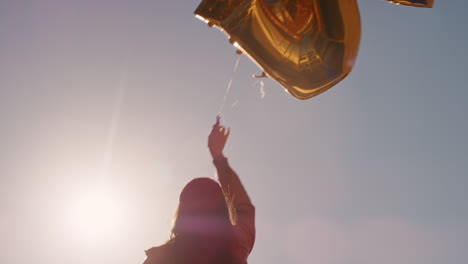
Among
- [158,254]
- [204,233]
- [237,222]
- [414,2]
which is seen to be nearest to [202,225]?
[204,233]

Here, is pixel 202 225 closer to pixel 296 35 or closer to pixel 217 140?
pixel 217 140

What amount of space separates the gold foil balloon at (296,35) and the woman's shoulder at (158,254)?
2295 mm

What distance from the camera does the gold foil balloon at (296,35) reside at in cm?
395

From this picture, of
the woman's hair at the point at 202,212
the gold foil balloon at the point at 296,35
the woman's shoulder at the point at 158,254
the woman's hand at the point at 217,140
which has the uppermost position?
the gold foil balloon at the point at 296,35

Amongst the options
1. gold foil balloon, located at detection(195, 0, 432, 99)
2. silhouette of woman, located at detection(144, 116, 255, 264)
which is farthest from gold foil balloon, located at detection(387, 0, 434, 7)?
silhouette of woman, located at detection(144, 116, 255, 264)

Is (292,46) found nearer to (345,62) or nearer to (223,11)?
(345,62)

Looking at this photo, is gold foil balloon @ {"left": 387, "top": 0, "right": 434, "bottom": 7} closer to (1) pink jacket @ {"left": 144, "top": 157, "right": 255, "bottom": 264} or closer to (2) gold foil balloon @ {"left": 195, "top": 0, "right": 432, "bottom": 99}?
(2) gold foil balloon @ {"left": 195, "top": 0, "right": 432, "bottom": 99}

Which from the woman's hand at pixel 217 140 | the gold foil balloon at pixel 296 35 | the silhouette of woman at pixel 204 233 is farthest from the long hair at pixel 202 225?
the gold foil balloon at pixel 296 35

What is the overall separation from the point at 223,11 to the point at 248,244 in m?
2.27

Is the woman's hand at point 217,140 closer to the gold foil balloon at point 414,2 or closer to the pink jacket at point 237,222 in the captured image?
the pink jacket at point 237,222

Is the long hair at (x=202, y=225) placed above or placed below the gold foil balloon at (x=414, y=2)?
below

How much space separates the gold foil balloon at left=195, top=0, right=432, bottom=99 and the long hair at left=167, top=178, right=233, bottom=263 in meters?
1.94

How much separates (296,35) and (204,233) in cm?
267

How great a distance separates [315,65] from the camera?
14.1ft
